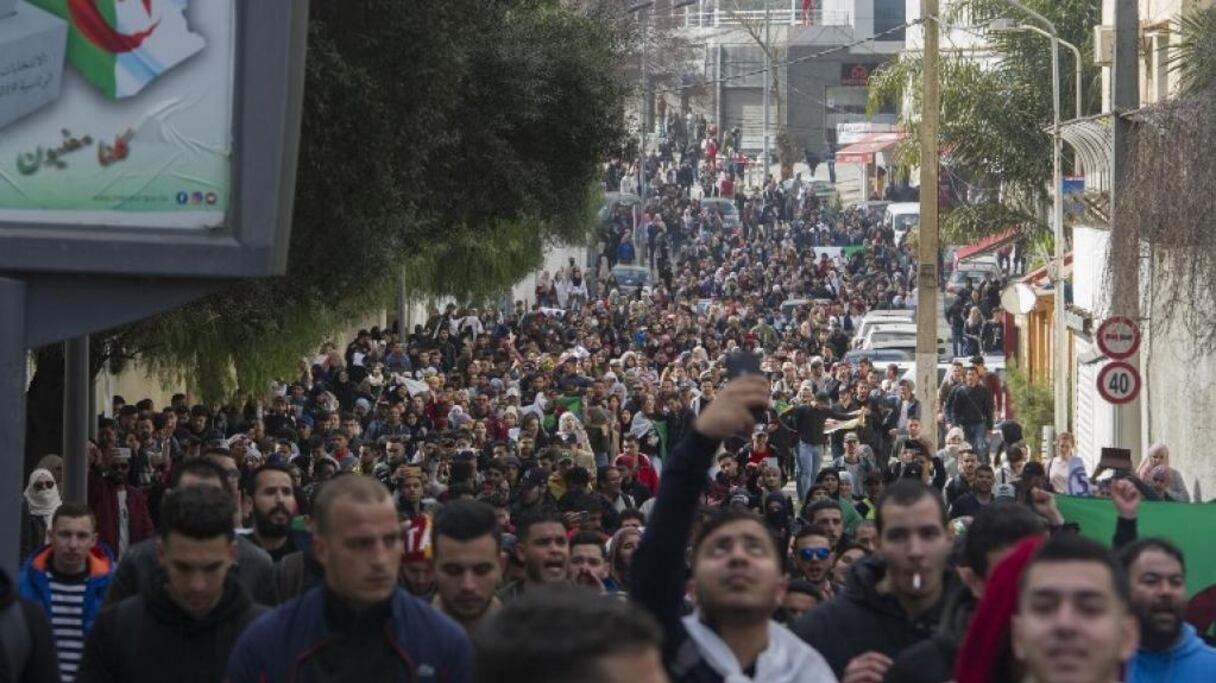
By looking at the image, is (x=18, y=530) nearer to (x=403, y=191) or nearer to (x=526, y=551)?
(x=526, y=551)

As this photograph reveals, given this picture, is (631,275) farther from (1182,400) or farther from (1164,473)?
(1164,473)

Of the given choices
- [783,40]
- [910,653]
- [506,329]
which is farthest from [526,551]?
[783,40]

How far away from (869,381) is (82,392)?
19577mm

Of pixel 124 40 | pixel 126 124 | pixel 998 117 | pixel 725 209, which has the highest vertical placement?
pixel 725 209

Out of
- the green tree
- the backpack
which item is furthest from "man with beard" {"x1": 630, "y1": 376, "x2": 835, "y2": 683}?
the green tree

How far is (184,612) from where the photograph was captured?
22.4ft

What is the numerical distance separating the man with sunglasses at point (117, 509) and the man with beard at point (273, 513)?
6269mm

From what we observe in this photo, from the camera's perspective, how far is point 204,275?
12008mm

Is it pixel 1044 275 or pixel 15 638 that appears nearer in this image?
pixel 15 638

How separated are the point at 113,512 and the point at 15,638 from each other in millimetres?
10524

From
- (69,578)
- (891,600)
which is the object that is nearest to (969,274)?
(69,578)

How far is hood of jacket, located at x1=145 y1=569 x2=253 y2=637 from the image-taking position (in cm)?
680

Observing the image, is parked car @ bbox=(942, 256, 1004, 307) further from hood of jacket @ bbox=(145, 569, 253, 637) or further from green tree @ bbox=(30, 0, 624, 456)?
hood of jacket @ bbox=(145, 569, 253, 637)

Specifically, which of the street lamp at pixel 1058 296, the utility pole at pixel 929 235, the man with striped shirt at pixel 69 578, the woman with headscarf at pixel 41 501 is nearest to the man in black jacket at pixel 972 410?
the utility pole at pixel 929 235
